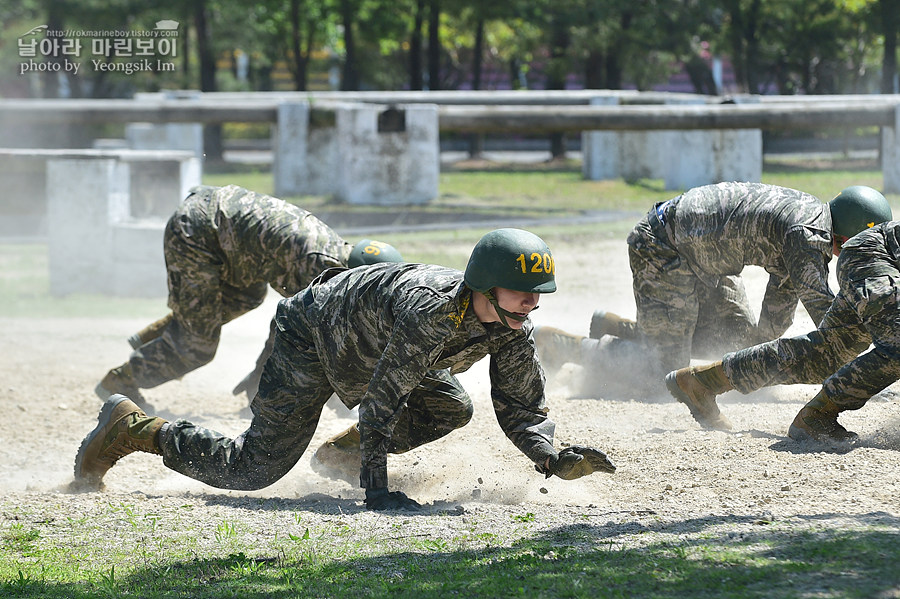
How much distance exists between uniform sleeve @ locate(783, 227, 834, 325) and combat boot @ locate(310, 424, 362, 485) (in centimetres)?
265

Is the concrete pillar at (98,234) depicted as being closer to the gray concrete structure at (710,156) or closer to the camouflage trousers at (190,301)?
the camouflage trousers at (190,301)

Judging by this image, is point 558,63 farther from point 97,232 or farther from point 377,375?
point 377,375

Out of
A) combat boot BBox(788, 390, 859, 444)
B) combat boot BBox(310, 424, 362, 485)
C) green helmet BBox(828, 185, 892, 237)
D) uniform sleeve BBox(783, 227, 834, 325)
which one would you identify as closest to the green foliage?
green helmet BBox(828, 185, 892, 237)

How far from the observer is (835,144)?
30.4 metres

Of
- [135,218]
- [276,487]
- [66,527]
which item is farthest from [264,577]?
[135,218]

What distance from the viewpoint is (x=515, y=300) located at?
4934mm

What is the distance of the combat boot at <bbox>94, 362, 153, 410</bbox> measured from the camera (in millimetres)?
7992

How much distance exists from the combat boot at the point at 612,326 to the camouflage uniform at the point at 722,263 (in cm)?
39

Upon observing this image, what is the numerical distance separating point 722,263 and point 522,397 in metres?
2.43

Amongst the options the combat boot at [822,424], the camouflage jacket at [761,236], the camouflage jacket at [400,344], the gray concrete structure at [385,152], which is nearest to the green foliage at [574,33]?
the gray concrete structure at [385,152]

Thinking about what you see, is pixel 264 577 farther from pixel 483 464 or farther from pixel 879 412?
pixel 879 412

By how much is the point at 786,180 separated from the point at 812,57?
25.7 feet

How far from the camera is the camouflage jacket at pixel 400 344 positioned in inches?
197

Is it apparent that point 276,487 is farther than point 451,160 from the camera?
No
